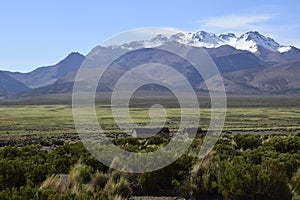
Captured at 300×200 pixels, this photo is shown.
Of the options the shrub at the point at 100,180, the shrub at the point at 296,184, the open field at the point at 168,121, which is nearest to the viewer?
the shrub at the point at 296,184

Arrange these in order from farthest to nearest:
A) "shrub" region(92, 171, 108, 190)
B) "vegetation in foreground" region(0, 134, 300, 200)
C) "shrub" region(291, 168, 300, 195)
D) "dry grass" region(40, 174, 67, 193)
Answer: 1. "shrub" region(92, 171, 108, 190)
2. "shrub" region(291, 168, 300, 195)
3. "dry grass" region(40, 174, 67, 193)
4. "vegetation in foreground" region(0, 134, 300, 200)

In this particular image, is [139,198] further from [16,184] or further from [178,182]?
[16,184]

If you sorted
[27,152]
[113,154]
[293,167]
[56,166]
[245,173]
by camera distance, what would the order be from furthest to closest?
[27,152], [113,154], [56,166], [293,167], [245,173]

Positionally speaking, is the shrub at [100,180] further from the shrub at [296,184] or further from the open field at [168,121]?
the open field at [168,121]

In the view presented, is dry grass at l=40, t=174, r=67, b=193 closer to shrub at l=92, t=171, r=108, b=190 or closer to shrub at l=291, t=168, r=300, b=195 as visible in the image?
shrub at l=92, t=171, r=108, b=190

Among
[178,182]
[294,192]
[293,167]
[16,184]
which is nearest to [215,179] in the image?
[178,182]

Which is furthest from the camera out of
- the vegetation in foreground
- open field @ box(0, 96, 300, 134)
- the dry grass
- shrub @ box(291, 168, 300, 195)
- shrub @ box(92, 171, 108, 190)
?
open field @ box(0, 96, 300, 134)

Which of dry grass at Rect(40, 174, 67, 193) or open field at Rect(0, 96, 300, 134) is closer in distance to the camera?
dry grass at Rect(40, 174, 67, 193)

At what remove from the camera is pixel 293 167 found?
13.8 m

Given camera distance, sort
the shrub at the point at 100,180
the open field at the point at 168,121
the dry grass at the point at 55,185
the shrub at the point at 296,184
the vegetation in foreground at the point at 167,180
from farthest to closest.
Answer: the open field at the point at 168,121 → the shrub at the point at 100,180 → the shrub at the point at 296,184 → the dry grass at the point at 55,185 → the vegetation in foreground at the point at 167,180

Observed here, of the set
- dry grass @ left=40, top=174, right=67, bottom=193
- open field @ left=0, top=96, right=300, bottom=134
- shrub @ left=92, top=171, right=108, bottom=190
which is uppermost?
dry grass @ left=40, top=174, right=67, bottom=193

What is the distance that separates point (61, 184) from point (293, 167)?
6836 millimetres

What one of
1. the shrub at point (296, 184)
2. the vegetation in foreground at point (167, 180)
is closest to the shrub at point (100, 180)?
the vegetation in foreground at point (167, 180)

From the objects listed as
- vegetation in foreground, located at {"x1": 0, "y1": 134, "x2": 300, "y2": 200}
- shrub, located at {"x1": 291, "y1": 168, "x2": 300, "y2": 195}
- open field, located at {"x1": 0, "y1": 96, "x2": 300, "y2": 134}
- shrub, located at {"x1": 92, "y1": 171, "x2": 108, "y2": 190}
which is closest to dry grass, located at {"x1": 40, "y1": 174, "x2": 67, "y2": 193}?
vegetation in foreground, located at {"x1": 0, "y1": 134, "x2": 300, "y2": 200}
